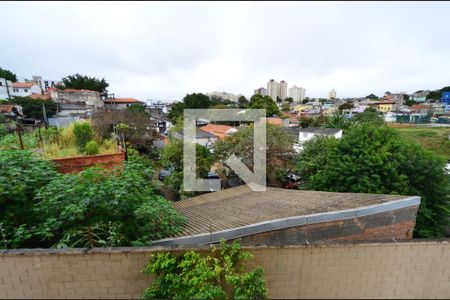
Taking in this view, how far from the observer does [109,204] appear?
304 centimetres

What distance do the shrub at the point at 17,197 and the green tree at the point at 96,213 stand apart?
0.17 m

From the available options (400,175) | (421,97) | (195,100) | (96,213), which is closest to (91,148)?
(96,213)

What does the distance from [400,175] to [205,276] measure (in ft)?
19.8

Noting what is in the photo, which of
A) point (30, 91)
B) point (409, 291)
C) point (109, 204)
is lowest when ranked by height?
point (409, 291)

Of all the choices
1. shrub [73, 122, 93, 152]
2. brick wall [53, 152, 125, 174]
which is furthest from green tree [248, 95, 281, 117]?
brick wall [53, 152, 125, 174]

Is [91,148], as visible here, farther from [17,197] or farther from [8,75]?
[8,75]

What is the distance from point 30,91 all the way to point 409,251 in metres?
35.0

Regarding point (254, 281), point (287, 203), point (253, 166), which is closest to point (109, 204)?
point (254, 281)

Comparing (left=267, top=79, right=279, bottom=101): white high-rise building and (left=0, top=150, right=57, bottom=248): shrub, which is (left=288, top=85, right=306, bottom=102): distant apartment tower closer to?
(left=267, top=79, right=279, bottom=101): white high-rise building

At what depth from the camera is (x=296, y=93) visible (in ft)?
250

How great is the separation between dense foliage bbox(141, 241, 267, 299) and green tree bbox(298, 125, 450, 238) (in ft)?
16.9

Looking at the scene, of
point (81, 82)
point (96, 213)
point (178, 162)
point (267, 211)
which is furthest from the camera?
point (81, 82)

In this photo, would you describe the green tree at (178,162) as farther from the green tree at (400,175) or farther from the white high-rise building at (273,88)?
the white high-rise building at (273,88)

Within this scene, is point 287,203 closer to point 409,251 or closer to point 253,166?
point 409,251
